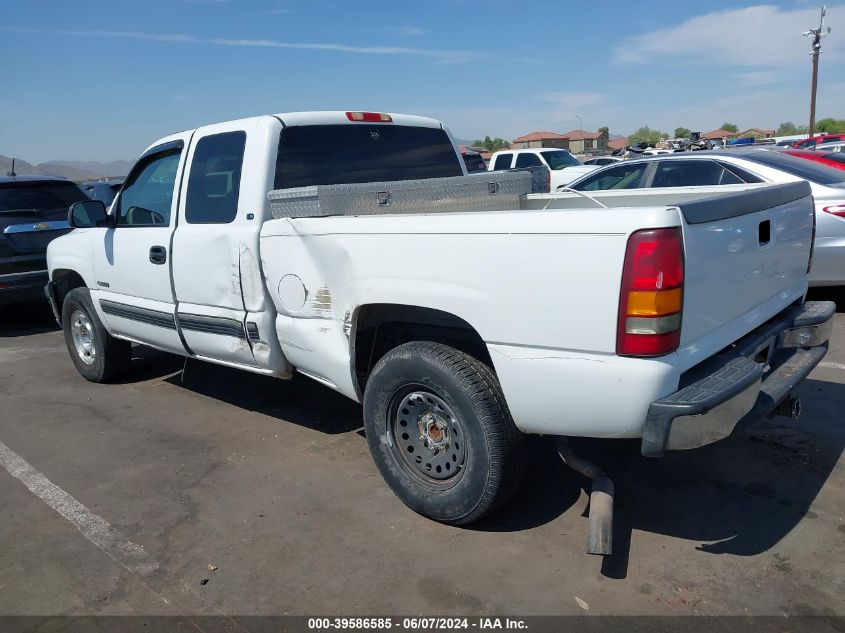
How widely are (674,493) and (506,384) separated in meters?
1.31

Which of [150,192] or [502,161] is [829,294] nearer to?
[150,192]

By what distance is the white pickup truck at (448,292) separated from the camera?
2.71m

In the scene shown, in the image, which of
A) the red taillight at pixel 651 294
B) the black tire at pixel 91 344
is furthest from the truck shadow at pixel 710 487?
the black tire at pixel 91 344

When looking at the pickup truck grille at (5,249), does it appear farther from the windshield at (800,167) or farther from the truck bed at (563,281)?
the windshield at (800,167)

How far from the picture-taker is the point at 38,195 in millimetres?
8859

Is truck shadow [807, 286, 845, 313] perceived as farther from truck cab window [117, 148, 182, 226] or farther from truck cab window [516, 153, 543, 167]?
truck cab window [516, 153, 543, 167]

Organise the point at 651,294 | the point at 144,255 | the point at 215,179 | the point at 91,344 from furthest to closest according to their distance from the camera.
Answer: the point at 91,344 → the point at 144,255 → the point at 215,179 → the point at 651,294

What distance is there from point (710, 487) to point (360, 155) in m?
2.93

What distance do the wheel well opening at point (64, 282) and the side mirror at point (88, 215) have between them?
99 cm

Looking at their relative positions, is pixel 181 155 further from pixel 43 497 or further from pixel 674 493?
pixel 674 493

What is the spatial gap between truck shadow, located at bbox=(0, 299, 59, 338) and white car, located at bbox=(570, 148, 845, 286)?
288 inches

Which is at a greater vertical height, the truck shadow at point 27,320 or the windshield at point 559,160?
the windshield at point 559,160

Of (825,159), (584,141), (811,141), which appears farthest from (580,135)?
(825,159)

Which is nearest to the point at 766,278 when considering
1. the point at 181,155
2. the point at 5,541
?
the point at 181,155
